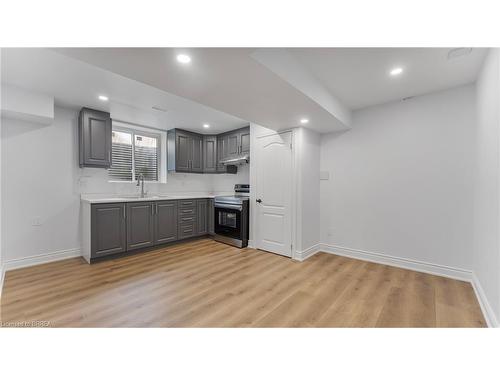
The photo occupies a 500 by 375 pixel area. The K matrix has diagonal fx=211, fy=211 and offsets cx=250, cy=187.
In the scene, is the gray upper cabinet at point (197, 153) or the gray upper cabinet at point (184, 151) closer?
the gray upper cabinet at point (184, 151)

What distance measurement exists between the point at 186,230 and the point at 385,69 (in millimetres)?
3962

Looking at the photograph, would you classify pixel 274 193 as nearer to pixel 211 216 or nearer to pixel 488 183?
pixel 211 216

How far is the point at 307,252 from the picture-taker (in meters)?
3.44

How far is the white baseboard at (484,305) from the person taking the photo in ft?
5.53

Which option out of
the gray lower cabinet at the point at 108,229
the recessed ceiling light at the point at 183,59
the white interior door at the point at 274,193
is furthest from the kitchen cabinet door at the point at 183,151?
the recessed ceiling light at the point at 183,59

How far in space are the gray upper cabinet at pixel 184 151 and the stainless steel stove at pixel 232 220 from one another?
102 centimetres

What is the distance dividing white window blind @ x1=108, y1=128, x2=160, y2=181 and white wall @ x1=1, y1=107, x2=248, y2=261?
1.26 ft

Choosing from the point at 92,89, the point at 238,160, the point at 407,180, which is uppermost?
the point at 92,89

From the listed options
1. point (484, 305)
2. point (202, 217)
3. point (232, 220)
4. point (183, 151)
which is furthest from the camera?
point (183, 151)

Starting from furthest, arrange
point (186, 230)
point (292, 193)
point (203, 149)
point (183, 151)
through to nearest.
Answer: point (203, 149)
point (183, 151)
point (186, 230)
point (292, 193)

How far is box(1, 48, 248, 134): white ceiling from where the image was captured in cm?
210

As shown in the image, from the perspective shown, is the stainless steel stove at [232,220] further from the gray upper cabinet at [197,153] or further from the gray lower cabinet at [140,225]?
the gray lower cabinet at [140,225]

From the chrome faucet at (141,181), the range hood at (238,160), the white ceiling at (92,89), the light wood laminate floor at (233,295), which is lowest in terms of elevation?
the light wood laminate floor at (233,295)

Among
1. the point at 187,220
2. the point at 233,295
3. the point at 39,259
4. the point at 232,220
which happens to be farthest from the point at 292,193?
the point at 39,259
